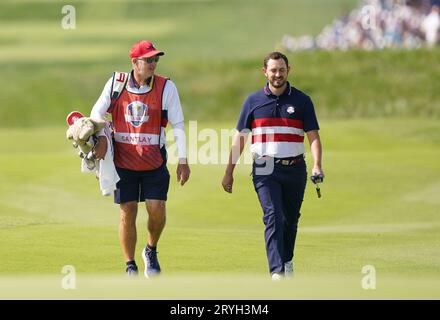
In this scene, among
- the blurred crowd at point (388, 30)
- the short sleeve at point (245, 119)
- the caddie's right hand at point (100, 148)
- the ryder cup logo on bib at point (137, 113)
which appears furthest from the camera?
the blurred crowd at point (388, 30)

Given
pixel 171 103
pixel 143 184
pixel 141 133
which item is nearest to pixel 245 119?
pixel 171 103

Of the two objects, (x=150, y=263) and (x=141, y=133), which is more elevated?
(x=141, y=133)

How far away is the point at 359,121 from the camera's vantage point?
3306 centimetres

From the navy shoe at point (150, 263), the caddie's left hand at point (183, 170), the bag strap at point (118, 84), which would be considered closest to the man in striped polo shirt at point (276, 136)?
the caddie's left hand at point (183, 170)

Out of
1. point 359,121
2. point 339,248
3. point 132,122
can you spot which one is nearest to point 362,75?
point 359,121

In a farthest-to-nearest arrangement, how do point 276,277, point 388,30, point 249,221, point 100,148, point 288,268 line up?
point 388,30, point 249,221, point 288,268, point 100,148, point 276,277

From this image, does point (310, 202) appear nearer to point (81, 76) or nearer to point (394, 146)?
point (394, 146)

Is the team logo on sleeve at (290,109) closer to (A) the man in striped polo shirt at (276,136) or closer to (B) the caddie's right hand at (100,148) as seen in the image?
(A) the man in striped polo shirt at (276,136)

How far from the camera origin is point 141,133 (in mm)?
11039

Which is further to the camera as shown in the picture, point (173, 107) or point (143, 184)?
point (143, 184)

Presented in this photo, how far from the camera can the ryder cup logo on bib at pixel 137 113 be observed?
1097 centimetres

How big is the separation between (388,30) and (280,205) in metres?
34.2

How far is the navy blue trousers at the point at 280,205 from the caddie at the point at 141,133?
2.41 feet

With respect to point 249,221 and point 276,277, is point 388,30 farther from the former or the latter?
point 276,277
